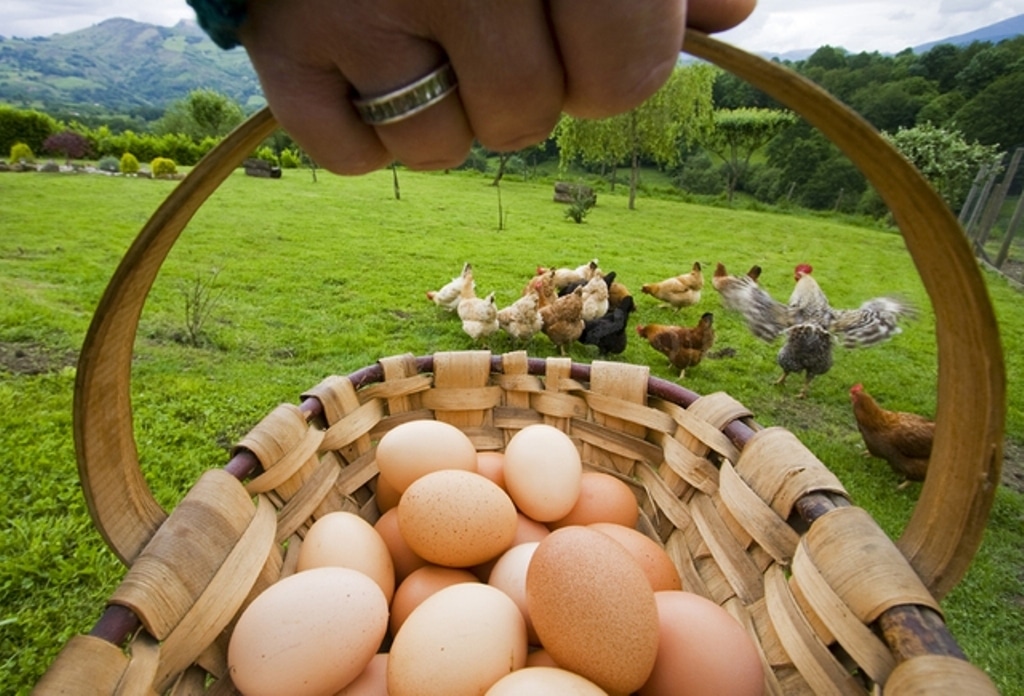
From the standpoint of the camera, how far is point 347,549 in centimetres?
80

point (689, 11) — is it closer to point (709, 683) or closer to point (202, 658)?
point (709, 683)

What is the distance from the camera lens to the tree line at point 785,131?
32.4ft

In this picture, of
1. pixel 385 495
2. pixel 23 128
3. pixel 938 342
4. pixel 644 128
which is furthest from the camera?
pixel 23 128

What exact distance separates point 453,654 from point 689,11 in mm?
683

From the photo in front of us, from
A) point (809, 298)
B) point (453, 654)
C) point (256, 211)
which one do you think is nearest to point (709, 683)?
point (453, 654)

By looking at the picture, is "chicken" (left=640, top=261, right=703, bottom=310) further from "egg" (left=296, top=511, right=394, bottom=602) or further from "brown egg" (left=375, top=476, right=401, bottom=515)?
"egg" (left=296, top=511, right=394, bottom=602)

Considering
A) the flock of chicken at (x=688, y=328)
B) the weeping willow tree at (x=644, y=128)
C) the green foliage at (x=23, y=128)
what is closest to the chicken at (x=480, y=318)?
the flock of chicken at (x=688, y=328)

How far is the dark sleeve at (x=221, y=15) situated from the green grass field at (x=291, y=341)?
1041 mm

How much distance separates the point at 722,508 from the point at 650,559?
14cm

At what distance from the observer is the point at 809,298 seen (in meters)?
2.47

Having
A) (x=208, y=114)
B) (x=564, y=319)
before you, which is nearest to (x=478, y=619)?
(x=564, y=319)

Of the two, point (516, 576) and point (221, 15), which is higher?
point (221, 15)

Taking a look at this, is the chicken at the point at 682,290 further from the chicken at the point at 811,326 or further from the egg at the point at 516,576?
the egg at the point at 516,576

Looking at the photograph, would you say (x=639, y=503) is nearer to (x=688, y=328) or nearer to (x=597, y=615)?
(x=597, y=615)
